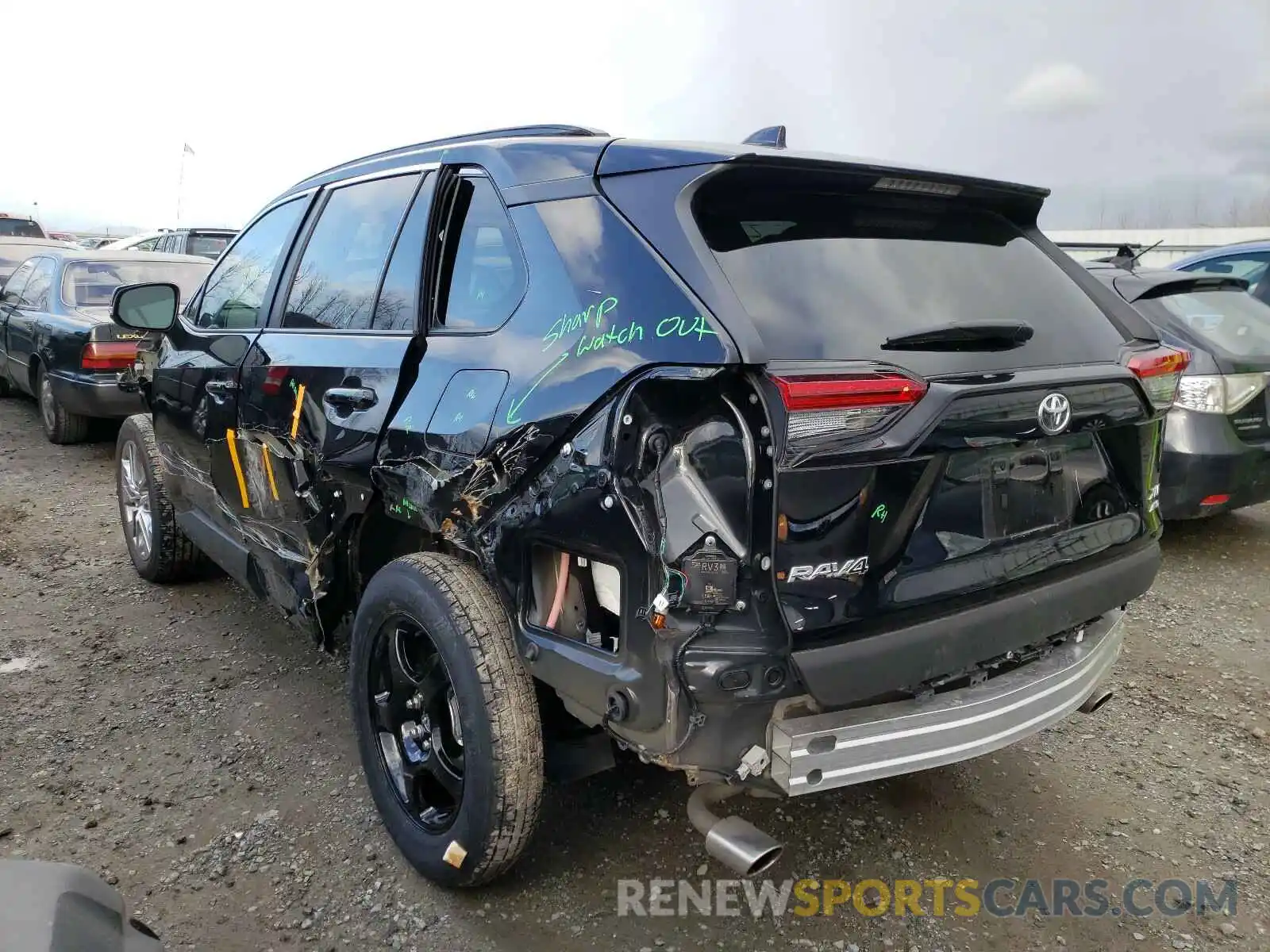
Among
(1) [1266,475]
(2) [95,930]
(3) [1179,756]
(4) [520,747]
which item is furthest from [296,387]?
(1) [1266,475]

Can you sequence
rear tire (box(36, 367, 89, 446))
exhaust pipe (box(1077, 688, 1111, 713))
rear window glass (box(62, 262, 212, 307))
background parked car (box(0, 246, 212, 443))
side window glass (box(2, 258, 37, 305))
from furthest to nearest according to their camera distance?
side window glass (box(2, 258, 37, 305)) → rear window glass (box(62, 262, 212, 307)) → rear tire (box(36, 367, 89, 446)) → background parked car (box(0, 246, 212, 443)) → exhaust pipe (box(1077, 688, 1111, 713))

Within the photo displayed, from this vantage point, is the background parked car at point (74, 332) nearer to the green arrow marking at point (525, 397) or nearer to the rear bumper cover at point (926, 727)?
the green arrow marking at point (525, 397)

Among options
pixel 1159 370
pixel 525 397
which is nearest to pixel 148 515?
pixel 525 397

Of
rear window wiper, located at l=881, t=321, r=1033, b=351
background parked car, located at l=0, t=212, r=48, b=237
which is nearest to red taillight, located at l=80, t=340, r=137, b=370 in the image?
rear window wiper, located at l=881, t=321, r=1033, b=351

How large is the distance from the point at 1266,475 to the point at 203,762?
523 cm

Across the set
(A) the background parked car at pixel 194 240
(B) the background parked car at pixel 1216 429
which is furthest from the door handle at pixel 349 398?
(A) the background parked car at pixel 194 240

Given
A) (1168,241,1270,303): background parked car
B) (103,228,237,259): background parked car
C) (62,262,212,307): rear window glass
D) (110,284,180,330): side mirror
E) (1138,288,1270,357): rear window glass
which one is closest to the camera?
(110,284,180,330): side mirror

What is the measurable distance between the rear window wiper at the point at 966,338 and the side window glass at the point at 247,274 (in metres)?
2.42

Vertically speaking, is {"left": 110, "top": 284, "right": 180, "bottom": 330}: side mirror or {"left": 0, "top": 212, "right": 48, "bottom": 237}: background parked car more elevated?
{"left": 110, "top": 284, "right": 180, "bottom": 330}: side mirror

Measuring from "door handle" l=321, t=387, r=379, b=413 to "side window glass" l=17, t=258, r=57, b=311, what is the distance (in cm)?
651

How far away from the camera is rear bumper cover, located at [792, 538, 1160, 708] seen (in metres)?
1.88

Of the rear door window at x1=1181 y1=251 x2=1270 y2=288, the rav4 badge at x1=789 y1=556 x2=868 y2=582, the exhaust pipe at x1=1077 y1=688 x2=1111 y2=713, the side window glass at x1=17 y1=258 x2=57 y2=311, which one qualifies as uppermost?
the rear door window at x1=1181 y1=251 x2=1270 y2=288

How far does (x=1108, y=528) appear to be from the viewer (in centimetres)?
250

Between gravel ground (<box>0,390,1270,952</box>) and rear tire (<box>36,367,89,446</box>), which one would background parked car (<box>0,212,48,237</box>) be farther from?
gravel ground (<box>0,390,1270,952</box>)
